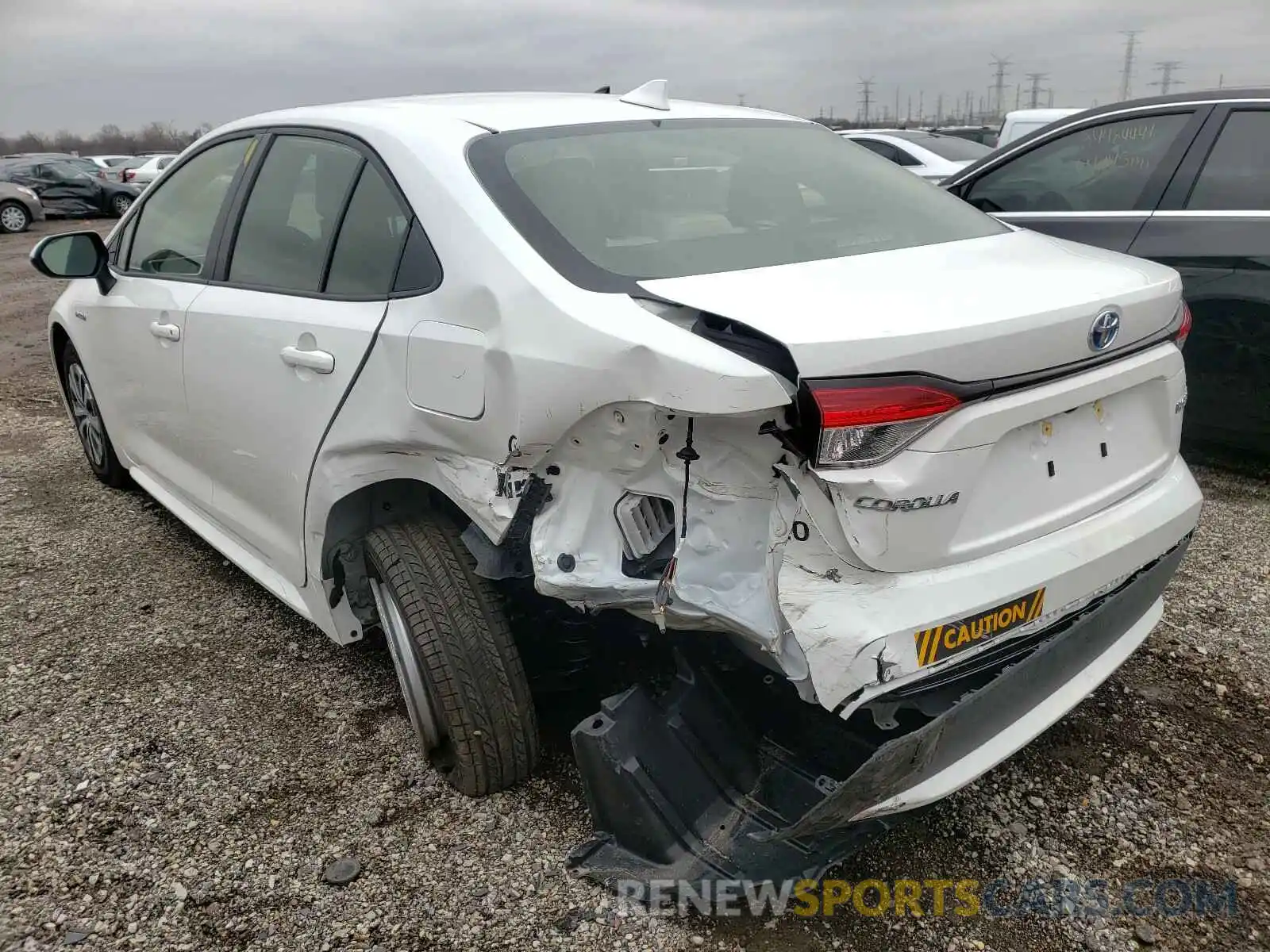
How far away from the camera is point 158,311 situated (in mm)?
3289

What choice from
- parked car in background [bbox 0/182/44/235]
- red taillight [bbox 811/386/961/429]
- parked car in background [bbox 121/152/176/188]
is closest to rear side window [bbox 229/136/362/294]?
red taillight [bbox 811/386/961/429]

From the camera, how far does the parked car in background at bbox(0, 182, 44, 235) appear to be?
19.4 metres

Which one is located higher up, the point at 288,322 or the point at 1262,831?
the point at 288,322

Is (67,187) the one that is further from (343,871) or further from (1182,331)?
(1182,331)

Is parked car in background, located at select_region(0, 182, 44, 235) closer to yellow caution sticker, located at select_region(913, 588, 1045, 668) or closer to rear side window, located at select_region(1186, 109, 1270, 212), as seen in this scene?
rear side window, located at select_region(1186, 109, 1270, 212)

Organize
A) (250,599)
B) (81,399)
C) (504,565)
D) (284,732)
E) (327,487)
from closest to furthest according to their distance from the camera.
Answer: (504,565) → (327,487) → (284,732) → (250,599) → (81,399)

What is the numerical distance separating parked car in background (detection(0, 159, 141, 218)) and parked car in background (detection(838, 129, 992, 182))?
17338 millimetres

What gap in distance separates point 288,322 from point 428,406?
672mm

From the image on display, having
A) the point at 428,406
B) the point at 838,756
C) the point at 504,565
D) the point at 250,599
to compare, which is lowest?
the point at 250,599

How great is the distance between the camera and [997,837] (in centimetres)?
231

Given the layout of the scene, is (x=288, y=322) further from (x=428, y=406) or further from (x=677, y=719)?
(x=677, y=719)

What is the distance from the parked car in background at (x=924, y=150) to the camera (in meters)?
9.17

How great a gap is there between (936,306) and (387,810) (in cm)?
177

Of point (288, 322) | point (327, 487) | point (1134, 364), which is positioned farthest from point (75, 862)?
point (1134, 364)
